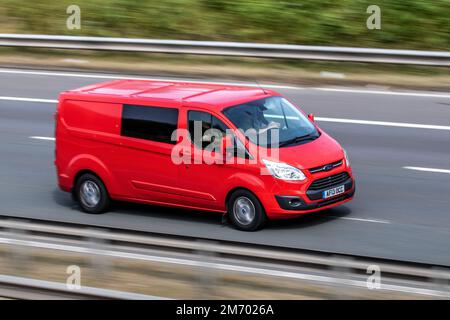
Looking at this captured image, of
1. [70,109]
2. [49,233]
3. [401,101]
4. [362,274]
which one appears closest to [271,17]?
[401,101]

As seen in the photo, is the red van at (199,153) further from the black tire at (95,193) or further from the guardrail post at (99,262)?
the guardrail post at (99,262)

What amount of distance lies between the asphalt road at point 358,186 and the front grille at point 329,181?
0.54 metres

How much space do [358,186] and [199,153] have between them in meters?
2.96

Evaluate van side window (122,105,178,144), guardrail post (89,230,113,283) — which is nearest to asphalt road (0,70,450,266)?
van side window (122,105,178,144)

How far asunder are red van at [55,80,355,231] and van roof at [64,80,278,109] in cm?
1

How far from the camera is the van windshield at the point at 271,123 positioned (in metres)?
12.0

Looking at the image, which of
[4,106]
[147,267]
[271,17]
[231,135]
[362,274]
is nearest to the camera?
[362,274]

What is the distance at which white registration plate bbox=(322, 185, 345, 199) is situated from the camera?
1184 centimetres

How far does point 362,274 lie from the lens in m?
8.43

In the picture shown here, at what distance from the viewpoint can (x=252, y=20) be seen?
22.7 m

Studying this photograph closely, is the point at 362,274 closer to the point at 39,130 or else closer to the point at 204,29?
the point at 39,130

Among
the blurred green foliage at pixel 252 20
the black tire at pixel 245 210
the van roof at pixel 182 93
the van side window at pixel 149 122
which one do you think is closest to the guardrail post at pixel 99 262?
the black tire at pixel 245 210

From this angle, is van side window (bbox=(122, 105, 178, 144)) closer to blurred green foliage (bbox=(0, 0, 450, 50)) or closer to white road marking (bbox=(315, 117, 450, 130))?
white road marking (bbox=(315, 117, 450, 130))
